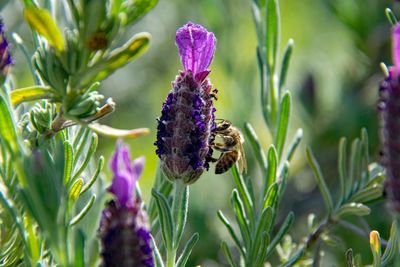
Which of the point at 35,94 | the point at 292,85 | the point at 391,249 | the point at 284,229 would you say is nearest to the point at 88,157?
the point at 35,94

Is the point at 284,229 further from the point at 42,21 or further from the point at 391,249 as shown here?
the point at 42,21

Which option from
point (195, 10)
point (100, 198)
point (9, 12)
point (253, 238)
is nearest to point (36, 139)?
point (100, 198)

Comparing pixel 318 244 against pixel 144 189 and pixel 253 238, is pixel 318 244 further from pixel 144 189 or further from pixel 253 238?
pixel 144 189

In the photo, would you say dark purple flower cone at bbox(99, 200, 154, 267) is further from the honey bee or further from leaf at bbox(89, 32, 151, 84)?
the honey bee

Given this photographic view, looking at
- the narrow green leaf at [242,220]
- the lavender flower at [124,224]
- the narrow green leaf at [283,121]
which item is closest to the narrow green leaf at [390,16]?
the narrow green leaf at [283,121]

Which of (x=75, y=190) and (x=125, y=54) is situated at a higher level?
(x=125, y=54)

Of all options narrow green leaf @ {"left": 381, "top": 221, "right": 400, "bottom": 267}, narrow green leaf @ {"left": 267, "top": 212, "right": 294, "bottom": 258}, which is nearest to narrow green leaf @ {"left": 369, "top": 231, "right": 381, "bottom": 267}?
narrow green leaf @ {"left": 381, "top": 221, "right": 400, "bottom": 267}
